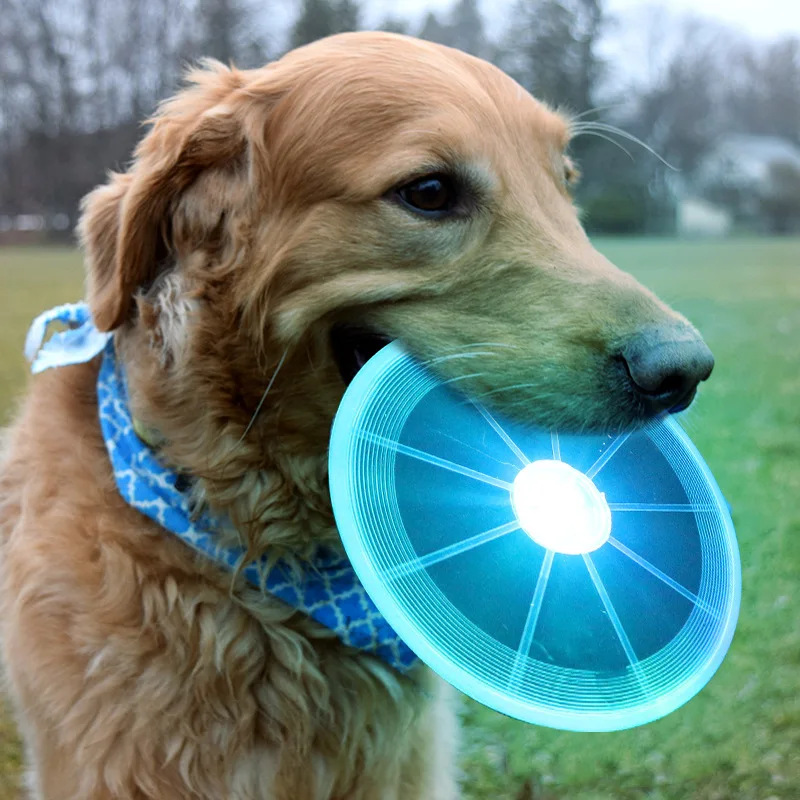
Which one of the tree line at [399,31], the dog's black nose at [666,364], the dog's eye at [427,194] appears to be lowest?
the tree line at [399,31]

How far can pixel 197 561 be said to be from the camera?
206cm

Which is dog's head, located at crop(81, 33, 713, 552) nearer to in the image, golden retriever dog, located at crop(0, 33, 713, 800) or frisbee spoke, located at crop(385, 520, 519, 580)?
golden retriever dog, located at crop(0, 33, 713, 800)

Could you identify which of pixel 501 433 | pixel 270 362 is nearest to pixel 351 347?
pixel 270 362

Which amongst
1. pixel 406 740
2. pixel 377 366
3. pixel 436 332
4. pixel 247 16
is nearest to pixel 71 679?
pixel 406 740

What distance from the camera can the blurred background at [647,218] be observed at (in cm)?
302

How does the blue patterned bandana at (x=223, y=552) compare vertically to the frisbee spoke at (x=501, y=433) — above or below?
below

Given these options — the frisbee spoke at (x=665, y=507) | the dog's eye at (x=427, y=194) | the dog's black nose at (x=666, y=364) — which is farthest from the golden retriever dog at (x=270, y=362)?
the frisbee spoke at (x=665, y=507)

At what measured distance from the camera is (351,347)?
2.12 m

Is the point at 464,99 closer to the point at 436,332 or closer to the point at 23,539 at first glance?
the point at 436,332

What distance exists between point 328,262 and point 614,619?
42.1 inches

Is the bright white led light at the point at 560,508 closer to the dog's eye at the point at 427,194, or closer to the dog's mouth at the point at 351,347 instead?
the dog's mouth at the point at 351,347

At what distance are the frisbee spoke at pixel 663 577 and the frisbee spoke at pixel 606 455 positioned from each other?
0.53ft

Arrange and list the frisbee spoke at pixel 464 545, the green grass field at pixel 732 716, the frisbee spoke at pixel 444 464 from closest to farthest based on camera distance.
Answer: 1. the frisbee spoke at pixel 464 545
2. the frisbee spoke at pixel 444 464
3. the green grass field at pixel 732 716

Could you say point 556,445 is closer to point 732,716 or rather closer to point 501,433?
point 501,433
